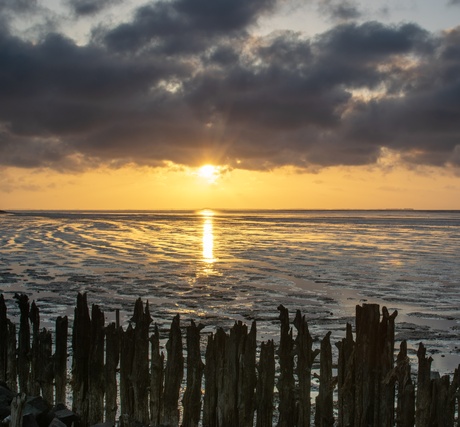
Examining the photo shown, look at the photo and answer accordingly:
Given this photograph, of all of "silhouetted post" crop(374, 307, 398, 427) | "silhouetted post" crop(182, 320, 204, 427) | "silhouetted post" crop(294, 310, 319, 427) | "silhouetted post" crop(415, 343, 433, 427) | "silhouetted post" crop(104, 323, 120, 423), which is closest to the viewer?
"silhouetted post" crop(415, 343, 433, 427)

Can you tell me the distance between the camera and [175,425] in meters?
7.03

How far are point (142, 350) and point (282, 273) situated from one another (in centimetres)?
1657

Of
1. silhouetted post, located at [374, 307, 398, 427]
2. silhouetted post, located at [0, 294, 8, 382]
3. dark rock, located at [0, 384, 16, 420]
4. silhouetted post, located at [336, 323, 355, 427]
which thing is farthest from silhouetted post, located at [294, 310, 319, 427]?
silhouetted post, located at [0, 294, 8, 382]

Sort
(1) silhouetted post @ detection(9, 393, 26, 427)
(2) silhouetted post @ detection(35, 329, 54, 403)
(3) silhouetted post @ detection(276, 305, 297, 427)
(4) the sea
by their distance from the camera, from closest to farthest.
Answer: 1. (1) silhouetted post @ detection(9, 393, 26, 427)
2. (3) silhouetted post @ detection(276, 305, 297, 427)
3. (2) silhouetted post @ detection(35, 329, 54, 403)
4. (4) the sea

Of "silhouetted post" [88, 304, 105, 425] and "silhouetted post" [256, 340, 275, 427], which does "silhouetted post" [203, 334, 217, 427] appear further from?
"silhouetted post" [88, 304, 105, 425]

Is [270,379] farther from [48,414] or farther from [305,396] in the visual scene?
[48,414]

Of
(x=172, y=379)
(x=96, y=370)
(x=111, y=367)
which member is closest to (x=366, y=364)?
(x=172, y=379)

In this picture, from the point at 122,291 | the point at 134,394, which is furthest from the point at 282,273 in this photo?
the point at 134,394

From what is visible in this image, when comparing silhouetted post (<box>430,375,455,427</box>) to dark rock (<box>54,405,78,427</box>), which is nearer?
silhouetted post (<box>430,375,455,427</box>)

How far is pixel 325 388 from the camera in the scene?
21.1ft

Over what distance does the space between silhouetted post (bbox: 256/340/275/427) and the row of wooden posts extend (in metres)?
0.01

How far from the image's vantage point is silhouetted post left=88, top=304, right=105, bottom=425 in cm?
746

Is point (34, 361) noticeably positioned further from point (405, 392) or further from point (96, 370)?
point (405, 392)

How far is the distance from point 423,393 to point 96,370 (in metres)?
4.16
